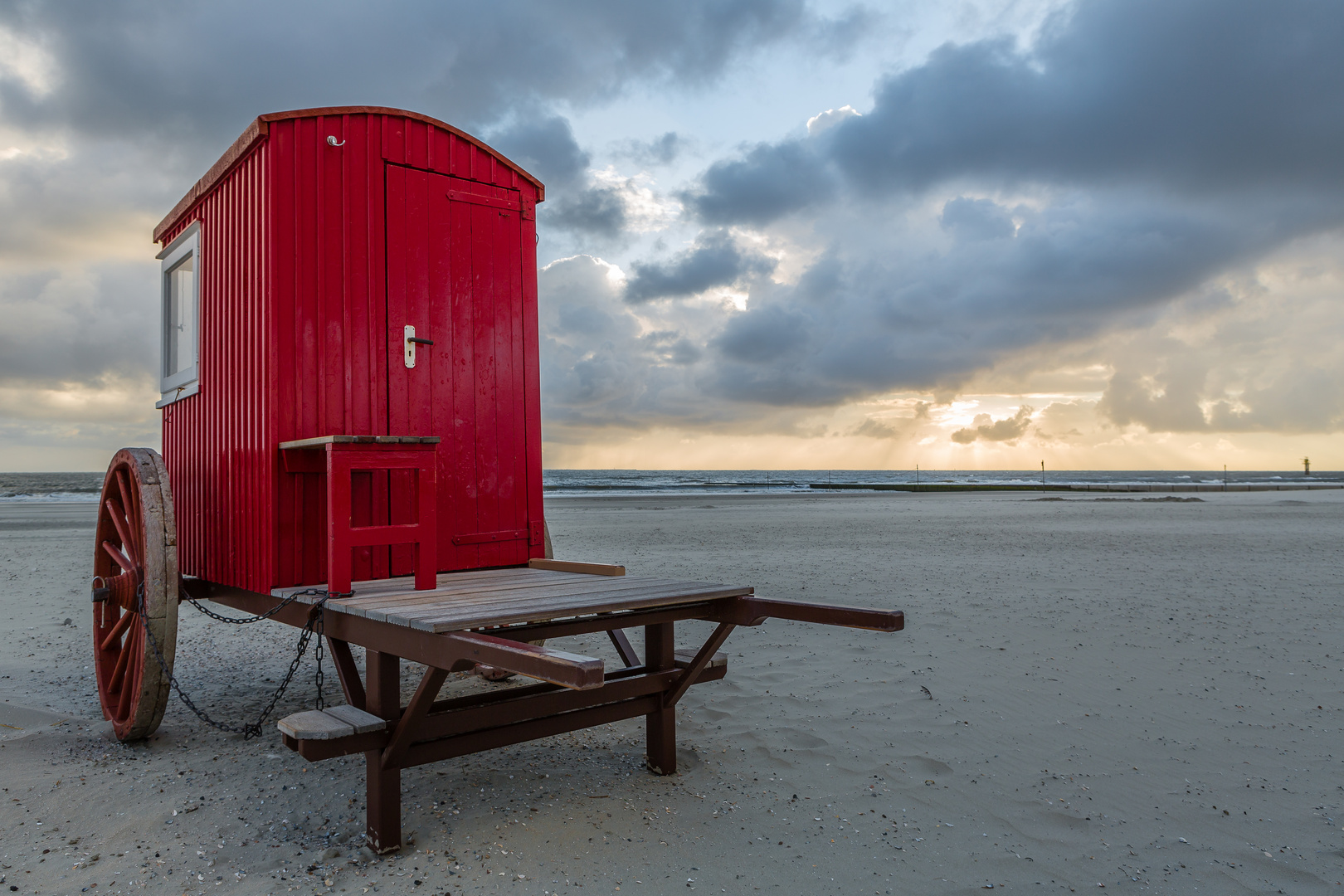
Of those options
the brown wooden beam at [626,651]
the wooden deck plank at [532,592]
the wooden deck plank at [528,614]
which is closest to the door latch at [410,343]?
the wooden deck plank at [532,592]

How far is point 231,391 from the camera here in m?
4.63

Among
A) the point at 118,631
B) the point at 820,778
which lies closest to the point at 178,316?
the point at 118,631

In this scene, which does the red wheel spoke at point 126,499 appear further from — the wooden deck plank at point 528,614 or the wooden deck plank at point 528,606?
the wooden deck plank at point 528,614

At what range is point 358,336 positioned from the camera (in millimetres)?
4426

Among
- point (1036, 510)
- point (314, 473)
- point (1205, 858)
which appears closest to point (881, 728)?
point (1205, 858)

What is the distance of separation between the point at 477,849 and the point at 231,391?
310 centimetres

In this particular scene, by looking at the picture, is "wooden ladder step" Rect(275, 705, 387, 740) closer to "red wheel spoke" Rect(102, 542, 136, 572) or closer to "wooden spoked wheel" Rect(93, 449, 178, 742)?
"wooden spoked wheel" Rect(93, 449, 178, 742)

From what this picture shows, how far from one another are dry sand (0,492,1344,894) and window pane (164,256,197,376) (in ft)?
8.31

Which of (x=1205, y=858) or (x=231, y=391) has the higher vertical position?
(x=231, y=391)

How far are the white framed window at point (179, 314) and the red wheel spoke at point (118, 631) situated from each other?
60.3 inches

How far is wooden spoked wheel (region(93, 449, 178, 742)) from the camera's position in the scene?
424 centimetres

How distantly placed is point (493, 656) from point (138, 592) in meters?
3.24

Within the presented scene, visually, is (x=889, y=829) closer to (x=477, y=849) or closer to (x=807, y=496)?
(x=477, y=849)

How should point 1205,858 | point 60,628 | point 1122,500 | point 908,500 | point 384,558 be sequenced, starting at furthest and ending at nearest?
point 908,500 < point 1122,500 < point 60,628 < point 384,558 < point 1205,858
